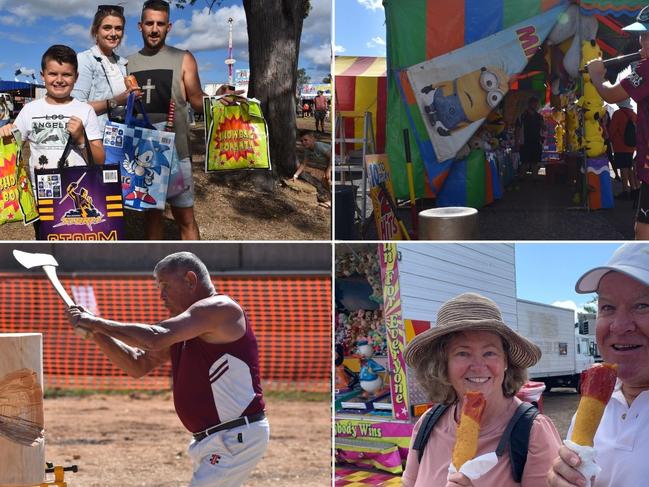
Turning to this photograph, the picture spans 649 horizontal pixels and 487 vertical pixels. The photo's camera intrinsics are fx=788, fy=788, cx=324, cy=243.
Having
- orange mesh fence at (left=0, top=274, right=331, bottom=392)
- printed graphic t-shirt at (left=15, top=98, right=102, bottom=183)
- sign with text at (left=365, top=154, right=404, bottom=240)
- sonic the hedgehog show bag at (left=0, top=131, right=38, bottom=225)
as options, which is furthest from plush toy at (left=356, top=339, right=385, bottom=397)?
orange mesh fence at (left=0, top=274, right=331, bottom=392)

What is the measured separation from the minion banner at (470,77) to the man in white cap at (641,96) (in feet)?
2.01

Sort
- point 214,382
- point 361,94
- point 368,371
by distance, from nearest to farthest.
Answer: point 214,382 < point 368,371 < point 361,94

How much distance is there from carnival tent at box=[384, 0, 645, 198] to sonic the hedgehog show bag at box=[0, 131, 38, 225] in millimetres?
2658

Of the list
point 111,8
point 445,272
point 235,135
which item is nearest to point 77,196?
point 235,135

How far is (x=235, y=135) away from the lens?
525 cm

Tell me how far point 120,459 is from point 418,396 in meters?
2.38

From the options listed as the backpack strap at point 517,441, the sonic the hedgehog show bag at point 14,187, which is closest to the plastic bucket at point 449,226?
the sonic the hedgehog show bag at point 14,187

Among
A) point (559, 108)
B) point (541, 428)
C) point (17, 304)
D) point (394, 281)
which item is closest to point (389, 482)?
point (394, 281)

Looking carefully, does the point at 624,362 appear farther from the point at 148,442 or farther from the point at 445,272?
the point at 148,442

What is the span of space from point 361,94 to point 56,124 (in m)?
2.82

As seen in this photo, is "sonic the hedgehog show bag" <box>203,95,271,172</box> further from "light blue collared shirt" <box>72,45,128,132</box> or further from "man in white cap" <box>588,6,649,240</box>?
"man in white cap" <box>588,6,649,240</box>

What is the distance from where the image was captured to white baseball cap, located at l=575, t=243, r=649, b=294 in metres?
1.87

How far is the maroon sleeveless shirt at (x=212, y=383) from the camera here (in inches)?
129

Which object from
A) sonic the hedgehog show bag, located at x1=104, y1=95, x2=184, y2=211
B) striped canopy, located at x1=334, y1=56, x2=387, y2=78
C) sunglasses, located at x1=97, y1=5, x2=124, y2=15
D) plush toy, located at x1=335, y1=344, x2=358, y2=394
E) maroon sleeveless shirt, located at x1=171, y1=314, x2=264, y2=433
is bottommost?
plush toy, located at x1=335, y1=344, x2=358, y2=394
